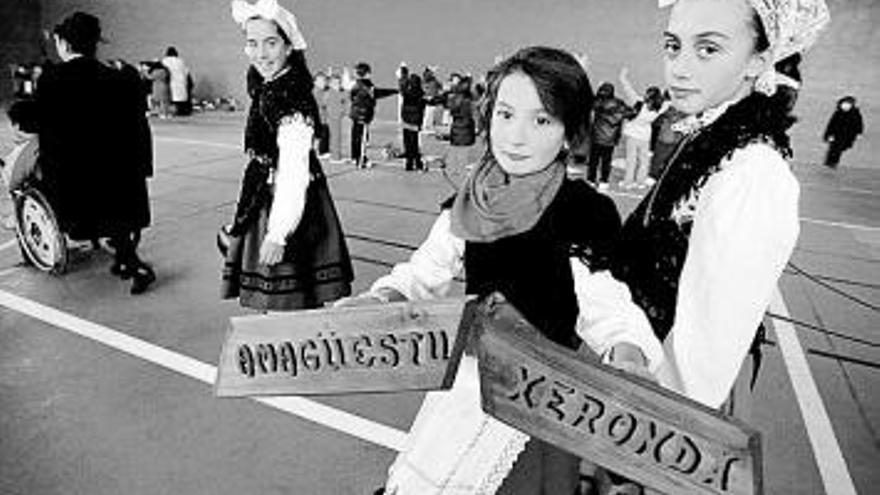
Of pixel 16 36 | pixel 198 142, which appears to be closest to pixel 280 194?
pixel 198 142

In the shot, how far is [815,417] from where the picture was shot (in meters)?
3.12

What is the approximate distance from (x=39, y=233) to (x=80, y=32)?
150cm

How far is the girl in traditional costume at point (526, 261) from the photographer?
4.19ft

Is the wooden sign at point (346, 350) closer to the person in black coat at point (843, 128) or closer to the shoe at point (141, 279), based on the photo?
the shoe at point (141, 279)

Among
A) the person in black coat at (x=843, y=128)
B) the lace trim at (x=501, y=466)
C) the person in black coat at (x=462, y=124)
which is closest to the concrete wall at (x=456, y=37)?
the person in black coat at (x=843, y=128)

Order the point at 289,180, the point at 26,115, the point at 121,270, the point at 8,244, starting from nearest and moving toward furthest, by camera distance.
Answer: the point at 289,180
the point at 26,115
the point at 121,270
the point at 8,244

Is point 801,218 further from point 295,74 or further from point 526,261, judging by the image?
point 526,261

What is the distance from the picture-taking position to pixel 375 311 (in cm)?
106

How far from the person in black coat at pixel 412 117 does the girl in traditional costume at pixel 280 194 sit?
249 inches

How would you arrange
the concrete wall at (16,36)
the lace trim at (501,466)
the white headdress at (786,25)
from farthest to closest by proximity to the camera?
the concrete wall at (16,36), the lace trim at (501,466), the white headdress at (786,25)

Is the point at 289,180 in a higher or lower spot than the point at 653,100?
lower

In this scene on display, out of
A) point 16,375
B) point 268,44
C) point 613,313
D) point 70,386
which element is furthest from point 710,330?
point 16,375

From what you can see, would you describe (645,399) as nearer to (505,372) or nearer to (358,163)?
(505,372)

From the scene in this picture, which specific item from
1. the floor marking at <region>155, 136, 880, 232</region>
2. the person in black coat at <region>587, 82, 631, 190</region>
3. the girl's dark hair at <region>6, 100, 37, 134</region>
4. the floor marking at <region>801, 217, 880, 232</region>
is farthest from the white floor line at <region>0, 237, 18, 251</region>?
the floor marking at <region>801, 217, 880, 232</region>
